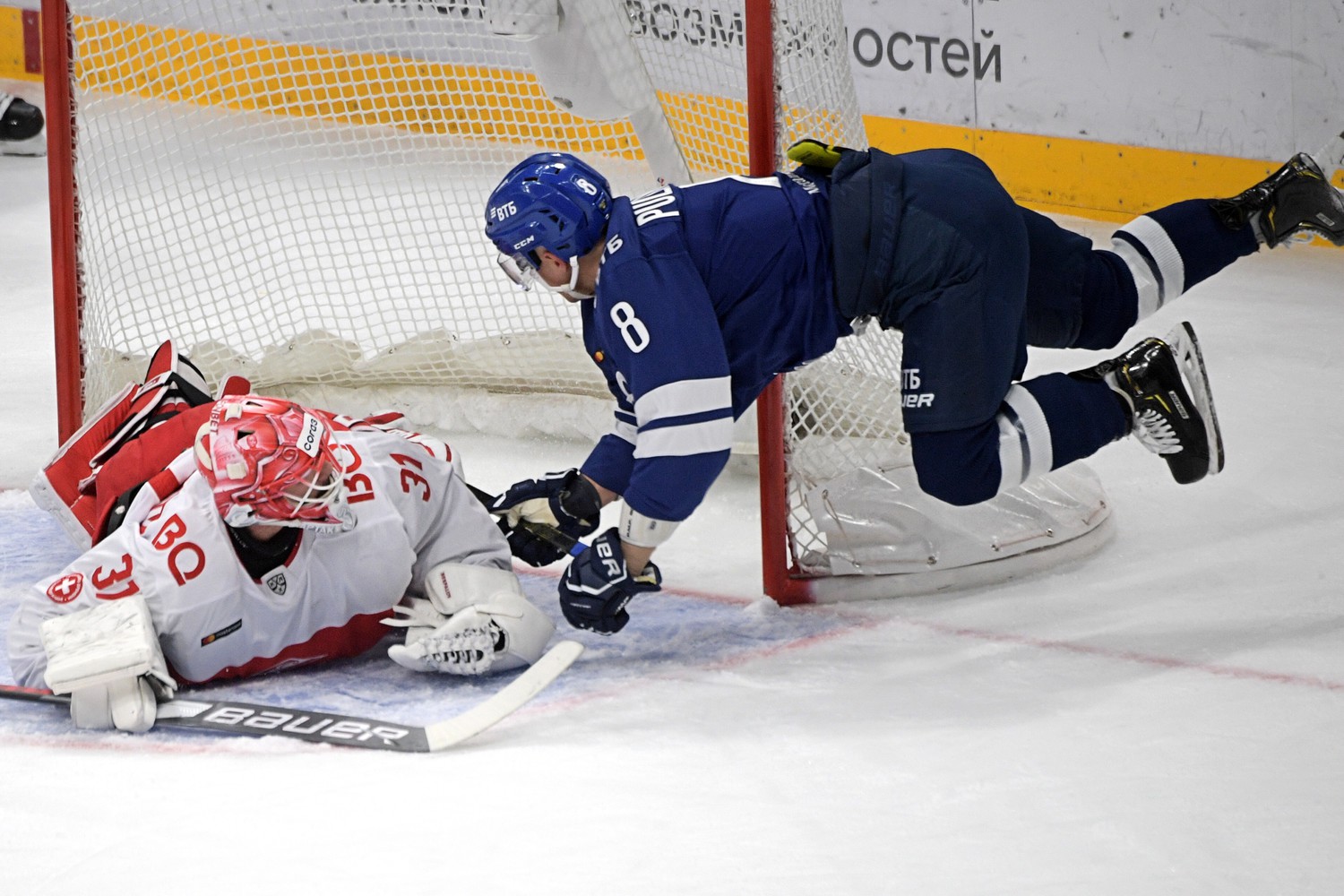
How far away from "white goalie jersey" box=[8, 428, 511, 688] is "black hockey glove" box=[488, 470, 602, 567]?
0.49ft

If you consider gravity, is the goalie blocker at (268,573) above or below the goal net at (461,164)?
below

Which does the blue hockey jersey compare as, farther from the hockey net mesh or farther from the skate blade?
the skate blade

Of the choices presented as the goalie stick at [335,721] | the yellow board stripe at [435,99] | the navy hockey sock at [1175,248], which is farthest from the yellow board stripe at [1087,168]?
the goalie stick at [335,721]

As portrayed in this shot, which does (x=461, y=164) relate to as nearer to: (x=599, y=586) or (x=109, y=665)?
(x=599, y=586)

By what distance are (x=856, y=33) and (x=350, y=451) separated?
4056 mm

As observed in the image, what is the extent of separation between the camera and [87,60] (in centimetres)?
384

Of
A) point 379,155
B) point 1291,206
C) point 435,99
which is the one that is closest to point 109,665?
point 379,155

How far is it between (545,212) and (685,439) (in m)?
0.43

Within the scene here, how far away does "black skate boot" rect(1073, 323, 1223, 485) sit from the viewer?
111 inches

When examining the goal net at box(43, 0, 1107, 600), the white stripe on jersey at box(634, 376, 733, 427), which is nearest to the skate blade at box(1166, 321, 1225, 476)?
the goal net at box(43, 0, 1107, 600)

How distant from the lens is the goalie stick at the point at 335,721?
2426mm

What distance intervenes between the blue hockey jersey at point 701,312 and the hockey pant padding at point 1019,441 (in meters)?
0.28

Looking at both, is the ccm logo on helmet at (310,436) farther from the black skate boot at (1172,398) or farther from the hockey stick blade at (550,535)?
the black skate boot at (1172,398)

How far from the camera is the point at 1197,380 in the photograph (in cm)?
286
